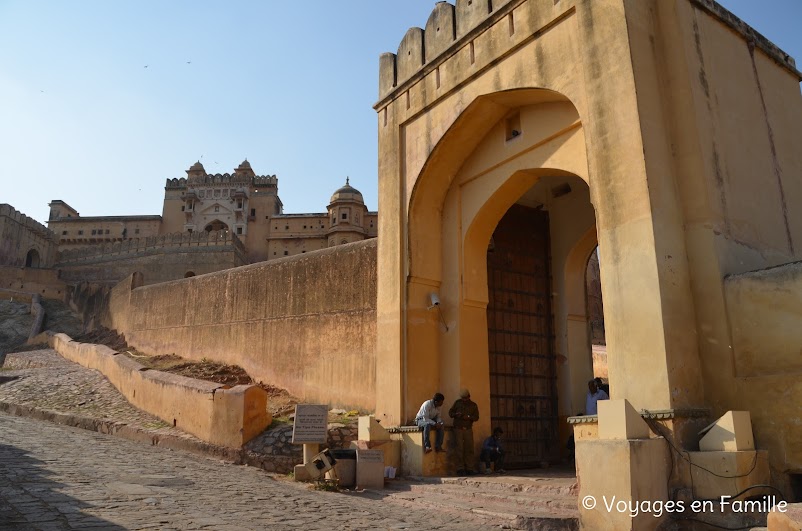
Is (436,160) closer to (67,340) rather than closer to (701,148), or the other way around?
(701,148)

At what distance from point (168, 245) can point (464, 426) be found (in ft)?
125

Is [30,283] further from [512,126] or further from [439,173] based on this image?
[512,126]

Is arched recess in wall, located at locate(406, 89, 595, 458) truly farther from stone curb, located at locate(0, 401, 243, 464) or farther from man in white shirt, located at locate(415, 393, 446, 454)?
stone curb, located at locate(0, 401, 243, 464)

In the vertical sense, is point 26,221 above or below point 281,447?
above

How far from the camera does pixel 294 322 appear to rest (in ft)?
43.6

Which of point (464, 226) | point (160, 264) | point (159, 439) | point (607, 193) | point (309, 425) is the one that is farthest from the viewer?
point (160, 264)

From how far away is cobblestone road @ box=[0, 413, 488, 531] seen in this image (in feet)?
16.5

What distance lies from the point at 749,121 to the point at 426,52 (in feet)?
16.0

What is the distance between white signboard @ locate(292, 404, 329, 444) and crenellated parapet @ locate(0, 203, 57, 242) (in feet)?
140

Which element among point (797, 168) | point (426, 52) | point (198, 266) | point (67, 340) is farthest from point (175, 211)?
point (797, 168)

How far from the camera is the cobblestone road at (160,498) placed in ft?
16.5

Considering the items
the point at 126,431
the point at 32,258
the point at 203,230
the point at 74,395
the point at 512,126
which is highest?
the point at 203,230

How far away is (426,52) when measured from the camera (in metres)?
9.96

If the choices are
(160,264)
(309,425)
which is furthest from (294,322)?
(160,264)
